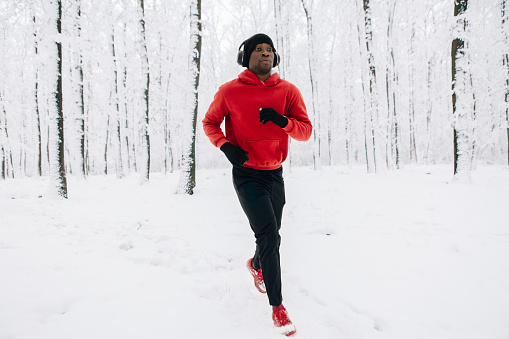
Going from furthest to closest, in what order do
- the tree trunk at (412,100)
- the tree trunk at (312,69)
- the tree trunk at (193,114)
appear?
the tree trunk at (412,100) → the tree trunk at (312,69) → the tree trunk at (193,114)

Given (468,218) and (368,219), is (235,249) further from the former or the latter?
(468,218)

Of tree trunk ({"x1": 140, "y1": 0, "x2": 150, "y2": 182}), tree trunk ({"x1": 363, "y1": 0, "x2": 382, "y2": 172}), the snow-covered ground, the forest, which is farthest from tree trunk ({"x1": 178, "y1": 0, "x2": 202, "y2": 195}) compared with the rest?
tree trunk ({"x1": 363, "y1": 0, "x2": 382, "y2": 172})

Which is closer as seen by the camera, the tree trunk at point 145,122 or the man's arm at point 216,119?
the man's arm at point 216,119

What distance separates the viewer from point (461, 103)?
9062mm

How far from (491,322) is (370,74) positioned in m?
12.0

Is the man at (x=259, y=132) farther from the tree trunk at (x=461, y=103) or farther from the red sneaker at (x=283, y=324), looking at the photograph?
the tree trunk at (x=461, y=103)

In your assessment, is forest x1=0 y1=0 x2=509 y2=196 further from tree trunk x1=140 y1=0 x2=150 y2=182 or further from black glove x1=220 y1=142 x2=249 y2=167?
black glove x1=220 y1=142 x2=249 y2=167

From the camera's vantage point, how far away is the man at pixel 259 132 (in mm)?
2193

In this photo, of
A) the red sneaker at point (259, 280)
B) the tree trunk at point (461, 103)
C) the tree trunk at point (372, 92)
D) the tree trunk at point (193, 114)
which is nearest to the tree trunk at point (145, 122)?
the tree trunk at point (193, 114)

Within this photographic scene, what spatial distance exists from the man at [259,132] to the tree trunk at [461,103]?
31.0 ft

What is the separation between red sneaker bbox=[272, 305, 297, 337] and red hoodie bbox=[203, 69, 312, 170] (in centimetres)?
123

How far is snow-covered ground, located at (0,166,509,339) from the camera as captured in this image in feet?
6.96

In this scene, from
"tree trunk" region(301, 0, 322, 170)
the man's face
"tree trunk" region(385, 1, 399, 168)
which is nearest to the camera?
the man's face

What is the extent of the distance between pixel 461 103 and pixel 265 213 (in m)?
10.3
